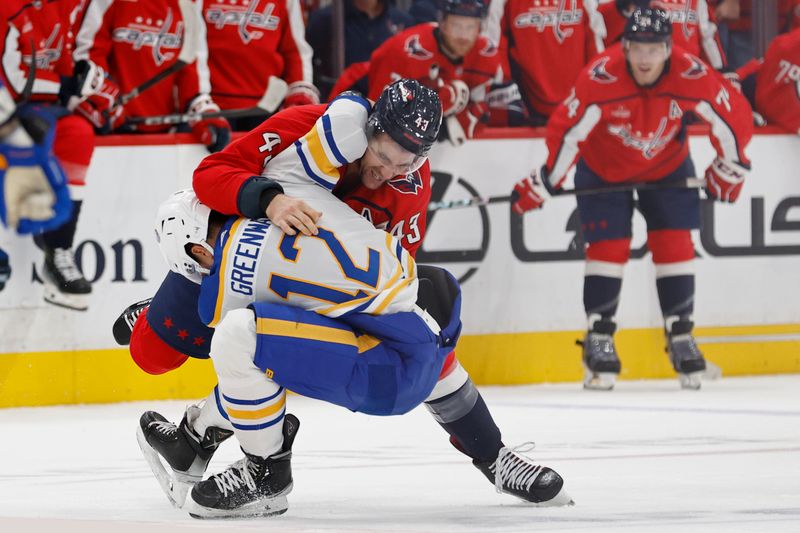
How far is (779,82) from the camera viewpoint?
7.02 metres

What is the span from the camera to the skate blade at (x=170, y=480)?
10.4ft

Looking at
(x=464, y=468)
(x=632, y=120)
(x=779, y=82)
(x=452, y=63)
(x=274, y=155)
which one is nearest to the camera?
(x=274, y=155)

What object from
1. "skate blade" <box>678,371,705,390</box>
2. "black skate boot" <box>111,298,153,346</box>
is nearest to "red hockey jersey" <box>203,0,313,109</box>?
"skate blade" <box>678,371,705,390</box>

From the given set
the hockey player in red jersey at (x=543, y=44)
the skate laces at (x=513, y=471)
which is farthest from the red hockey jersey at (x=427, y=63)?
the skate laces at (x=513, y=471)

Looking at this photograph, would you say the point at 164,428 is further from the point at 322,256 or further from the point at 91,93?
the point at 91,93

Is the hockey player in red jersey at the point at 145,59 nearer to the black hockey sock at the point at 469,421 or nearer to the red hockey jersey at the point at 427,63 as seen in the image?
the red hockey jersey at the point at 427,63

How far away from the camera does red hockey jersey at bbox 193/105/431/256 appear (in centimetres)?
302

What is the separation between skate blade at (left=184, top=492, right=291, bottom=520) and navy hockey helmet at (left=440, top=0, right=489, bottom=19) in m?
3.76

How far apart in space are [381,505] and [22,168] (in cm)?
291

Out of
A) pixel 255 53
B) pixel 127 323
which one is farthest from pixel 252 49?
pixel 127 323

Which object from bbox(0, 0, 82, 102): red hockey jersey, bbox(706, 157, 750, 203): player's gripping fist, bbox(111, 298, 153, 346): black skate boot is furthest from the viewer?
bbox(706, 157, 750, 203): player's gripping fist

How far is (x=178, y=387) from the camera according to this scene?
5.92 m

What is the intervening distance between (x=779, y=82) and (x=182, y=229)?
460cm

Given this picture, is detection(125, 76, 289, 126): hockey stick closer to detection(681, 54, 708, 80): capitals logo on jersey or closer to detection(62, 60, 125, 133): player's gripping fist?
detection(62, 60, 125, 133): player's gripping fist
